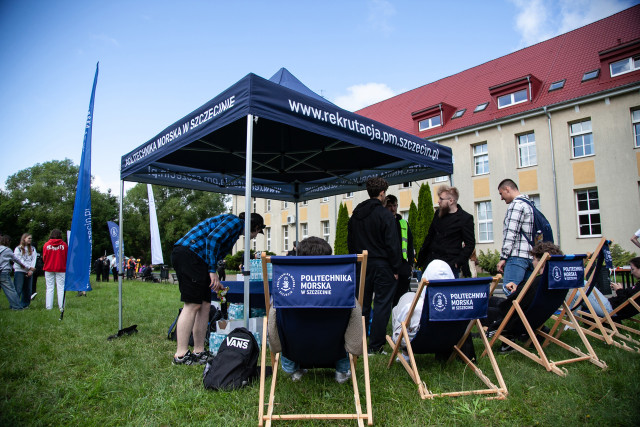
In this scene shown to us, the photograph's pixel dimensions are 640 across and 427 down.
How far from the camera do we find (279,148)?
21.3 ft

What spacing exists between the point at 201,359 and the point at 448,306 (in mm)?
2394

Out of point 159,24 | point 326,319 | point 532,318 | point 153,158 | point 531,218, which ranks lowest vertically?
point 532,318

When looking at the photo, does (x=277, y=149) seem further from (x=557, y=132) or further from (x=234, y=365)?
(x=557, y=132)

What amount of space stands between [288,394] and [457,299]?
1.44 m

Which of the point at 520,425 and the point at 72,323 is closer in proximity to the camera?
the point at 520,425

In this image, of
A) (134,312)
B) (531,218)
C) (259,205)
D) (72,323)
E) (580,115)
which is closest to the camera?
(531,218)

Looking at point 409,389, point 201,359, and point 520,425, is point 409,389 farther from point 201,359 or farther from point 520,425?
point 201,359

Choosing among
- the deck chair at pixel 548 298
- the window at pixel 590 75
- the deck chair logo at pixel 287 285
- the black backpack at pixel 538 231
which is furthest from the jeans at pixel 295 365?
the window at pixel 590 75

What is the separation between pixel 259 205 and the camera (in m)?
33.4

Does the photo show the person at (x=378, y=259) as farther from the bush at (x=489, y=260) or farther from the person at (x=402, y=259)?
the bush at (x=489, y=260)

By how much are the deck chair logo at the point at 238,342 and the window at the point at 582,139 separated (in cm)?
1843

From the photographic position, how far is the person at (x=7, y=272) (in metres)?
7.77

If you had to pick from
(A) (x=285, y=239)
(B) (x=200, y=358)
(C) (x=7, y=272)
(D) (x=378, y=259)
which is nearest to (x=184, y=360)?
(B) (x=200, y=358)

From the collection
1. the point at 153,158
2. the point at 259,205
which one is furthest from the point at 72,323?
the point at 259,205
